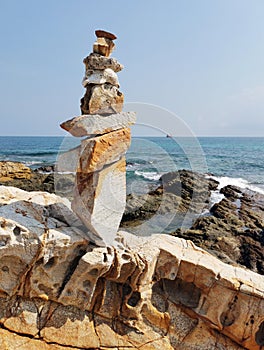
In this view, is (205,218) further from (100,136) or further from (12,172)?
(12,172)

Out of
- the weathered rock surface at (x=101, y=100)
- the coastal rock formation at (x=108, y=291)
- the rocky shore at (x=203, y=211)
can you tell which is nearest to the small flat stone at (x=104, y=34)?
the weathered rock surface at (x=101, y=100)

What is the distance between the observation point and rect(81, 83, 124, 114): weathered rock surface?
5.19m

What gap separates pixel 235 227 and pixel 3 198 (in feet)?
37.3

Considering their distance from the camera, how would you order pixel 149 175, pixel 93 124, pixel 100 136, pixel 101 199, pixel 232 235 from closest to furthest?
pixel 93 124 → pixel 100 136 → pixel 101 199 → pixel 232 235 → pixel 149 175

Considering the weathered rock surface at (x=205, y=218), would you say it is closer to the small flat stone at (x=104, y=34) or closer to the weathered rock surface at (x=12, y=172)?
the small flat stone at (x=104, y=34)

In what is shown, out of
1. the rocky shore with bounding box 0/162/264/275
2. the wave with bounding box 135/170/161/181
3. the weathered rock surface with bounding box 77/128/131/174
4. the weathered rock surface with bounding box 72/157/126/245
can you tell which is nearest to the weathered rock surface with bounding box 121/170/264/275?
the rocky shore with bounding box 0/162/264/275

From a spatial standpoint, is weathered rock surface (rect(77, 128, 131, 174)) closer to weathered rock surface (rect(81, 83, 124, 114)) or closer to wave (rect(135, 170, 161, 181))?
weathered rock surface (rect(81, 83, 124, 114))

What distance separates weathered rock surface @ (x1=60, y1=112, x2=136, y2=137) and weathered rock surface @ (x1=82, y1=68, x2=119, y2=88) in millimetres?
562

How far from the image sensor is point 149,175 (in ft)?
90.0

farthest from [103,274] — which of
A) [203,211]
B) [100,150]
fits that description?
[203,211]

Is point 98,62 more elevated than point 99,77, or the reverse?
point 98,62

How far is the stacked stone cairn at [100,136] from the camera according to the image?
5008mm

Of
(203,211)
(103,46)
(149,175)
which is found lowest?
(203,211)

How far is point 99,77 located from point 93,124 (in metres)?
0.83
